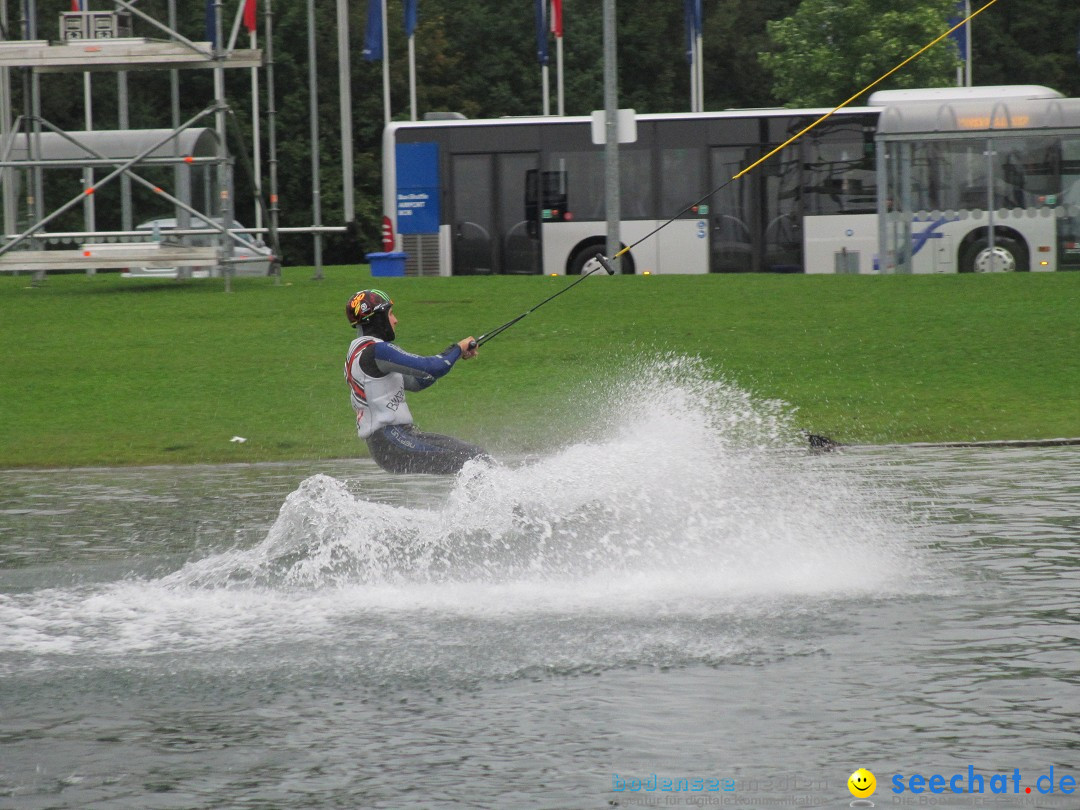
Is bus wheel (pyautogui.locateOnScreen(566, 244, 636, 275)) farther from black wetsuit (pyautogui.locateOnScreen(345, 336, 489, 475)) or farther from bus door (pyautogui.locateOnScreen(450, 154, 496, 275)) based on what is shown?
black wetsuit (pyautogui.locateOnScreen(345, 336, 489, 475))

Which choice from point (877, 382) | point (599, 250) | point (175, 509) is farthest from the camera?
point (599, 250)

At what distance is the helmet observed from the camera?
10758mm

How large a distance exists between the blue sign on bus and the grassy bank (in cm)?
647

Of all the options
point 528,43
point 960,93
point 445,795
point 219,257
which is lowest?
point 445,795

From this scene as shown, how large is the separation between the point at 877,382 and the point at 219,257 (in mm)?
11814

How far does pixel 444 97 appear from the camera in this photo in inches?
2376

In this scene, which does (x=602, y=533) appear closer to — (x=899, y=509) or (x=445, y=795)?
(x=899, y=509)

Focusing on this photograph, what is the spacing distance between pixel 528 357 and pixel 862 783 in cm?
1473

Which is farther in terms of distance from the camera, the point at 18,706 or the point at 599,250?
the point at 599,250

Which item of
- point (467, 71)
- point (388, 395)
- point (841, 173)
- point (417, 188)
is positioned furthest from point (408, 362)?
point (467, 71)

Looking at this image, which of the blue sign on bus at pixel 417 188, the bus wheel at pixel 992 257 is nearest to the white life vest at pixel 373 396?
the bus wheel at pixel 992 257

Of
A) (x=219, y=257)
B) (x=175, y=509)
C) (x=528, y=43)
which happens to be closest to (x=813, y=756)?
(x=175, y=509)

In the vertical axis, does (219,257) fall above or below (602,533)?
above

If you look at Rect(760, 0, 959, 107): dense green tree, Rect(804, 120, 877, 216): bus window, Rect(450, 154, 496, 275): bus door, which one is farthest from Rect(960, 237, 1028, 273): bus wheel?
Rect(760, 0, 959, 107): dense green tree
